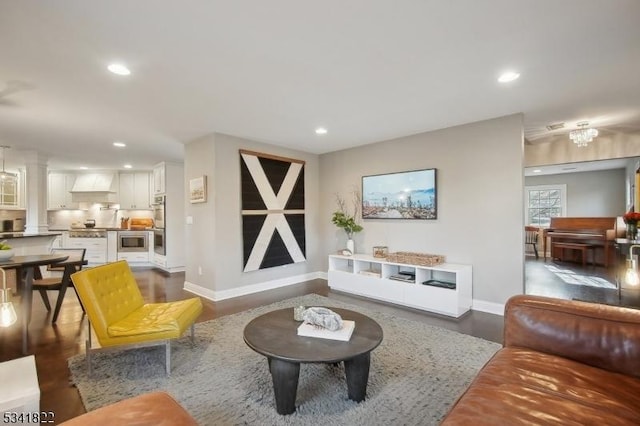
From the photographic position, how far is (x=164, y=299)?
454cm

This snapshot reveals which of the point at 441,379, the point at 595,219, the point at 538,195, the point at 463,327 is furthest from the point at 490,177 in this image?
the point at 538,195

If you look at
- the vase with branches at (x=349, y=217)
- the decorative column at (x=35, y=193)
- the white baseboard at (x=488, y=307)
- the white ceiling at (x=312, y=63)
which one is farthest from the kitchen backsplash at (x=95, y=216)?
the white baseboard at (x=488, y=307)

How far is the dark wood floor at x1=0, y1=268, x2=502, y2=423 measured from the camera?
7.02ft

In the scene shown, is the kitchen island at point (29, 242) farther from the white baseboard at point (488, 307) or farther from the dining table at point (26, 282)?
the white baseboard at point (488, 307)

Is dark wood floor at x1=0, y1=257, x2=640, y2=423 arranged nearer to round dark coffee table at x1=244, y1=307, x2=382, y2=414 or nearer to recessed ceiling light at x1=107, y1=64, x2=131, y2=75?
round dark coffee table at x1=244, y1=307, x2=382, y2=414

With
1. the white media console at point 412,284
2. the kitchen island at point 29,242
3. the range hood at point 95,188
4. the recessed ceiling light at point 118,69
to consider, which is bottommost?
the white media console at point 412,284

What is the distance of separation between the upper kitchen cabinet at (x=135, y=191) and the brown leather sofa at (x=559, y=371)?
875 cm

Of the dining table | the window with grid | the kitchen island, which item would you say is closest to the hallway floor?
the window with grid

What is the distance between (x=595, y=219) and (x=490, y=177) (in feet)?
19.3

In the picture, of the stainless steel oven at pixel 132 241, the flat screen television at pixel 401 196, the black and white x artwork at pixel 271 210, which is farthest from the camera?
the stainless steel oven at pixel 132 241

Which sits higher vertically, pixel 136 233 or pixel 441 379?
pixel 136 233

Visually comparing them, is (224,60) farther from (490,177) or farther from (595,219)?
(595,219)

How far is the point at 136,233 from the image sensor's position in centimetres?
754

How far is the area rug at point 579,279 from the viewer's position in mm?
5176
